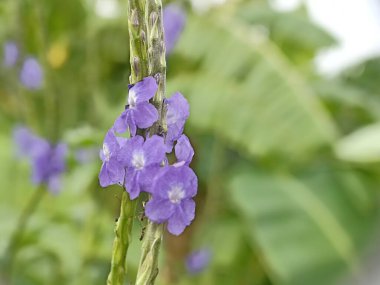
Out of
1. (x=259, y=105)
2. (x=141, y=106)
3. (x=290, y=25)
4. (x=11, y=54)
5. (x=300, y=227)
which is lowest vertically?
(x=141, y=106)

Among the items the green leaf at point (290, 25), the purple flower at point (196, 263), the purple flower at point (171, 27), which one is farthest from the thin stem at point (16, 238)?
the green leaf at point (290, 25)

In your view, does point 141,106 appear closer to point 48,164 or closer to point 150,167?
point 150,167

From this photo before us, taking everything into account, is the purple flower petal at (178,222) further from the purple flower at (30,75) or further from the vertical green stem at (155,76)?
the purple flower at (30,75)

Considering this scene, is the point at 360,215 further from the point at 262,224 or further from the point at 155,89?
the point at 155,89

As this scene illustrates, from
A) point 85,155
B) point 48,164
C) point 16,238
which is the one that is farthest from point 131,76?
point 85,155

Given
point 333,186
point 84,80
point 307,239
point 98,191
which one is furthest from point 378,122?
point 98,191

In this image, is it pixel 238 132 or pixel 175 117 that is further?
pixel 238 132

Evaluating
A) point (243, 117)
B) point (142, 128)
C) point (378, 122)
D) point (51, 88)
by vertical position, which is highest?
point (378, 122)
